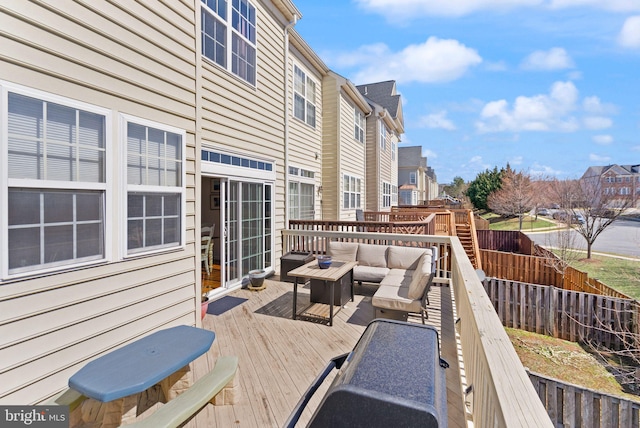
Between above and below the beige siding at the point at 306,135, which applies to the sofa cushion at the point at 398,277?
below

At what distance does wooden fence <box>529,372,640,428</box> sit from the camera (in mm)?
4207

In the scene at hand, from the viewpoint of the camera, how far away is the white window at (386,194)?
16.2 meters

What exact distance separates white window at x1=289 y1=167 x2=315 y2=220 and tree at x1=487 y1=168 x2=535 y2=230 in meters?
24.3

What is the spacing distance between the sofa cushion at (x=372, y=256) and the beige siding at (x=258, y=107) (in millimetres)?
2031

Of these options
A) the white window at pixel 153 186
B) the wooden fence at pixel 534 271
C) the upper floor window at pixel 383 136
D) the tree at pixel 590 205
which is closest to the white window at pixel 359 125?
the upper floor window at pixel 383 136

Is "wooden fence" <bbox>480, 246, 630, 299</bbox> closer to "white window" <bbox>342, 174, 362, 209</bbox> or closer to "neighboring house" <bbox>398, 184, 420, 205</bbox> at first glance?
"white window" <bbox>342, 174, 362, 209</bbox>

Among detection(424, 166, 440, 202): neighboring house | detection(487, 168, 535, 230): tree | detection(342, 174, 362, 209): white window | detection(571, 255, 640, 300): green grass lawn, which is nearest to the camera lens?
detection(571, 255, 640, 300): green grass lawn

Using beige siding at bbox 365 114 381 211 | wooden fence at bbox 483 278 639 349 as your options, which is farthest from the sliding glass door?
beige siding at bbox 365 114 381 211

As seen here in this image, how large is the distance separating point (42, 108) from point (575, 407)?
714 centimetres

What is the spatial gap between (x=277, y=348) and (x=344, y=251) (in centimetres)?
304

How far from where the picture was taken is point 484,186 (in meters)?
34.7

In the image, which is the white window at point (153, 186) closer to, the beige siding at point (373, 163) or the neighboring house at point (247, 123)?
the neighboring house at point (247, 123)

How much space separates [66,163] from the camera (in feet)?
8.05

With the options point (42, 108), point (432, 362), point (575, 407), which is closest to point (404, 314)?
point (432, 362)
